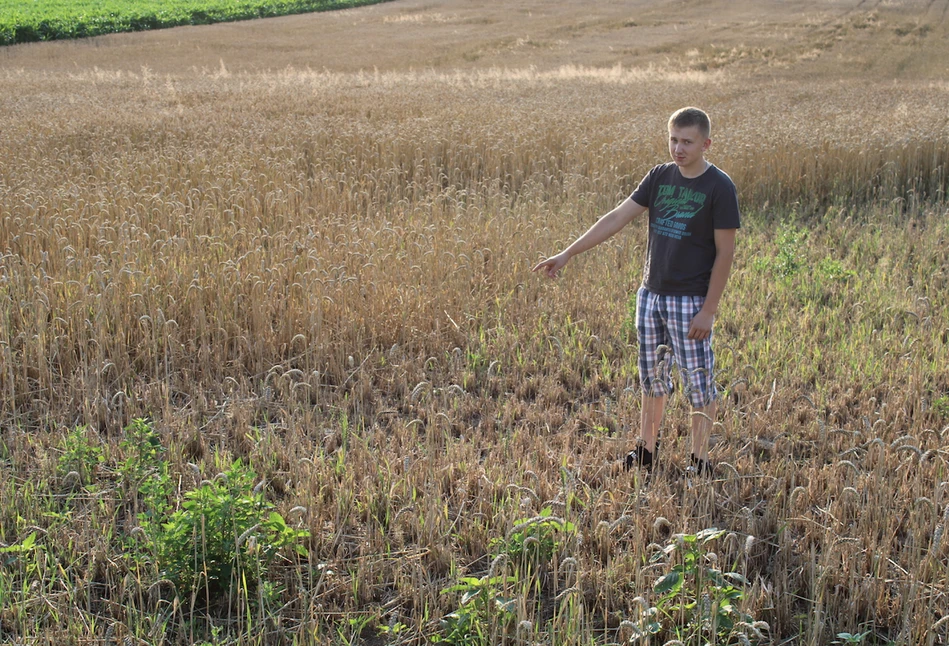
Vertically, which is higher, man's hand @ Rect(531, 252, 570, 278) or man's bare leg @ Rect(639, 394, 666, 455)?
man's hand @ Rect(531, 252, 570, 278)

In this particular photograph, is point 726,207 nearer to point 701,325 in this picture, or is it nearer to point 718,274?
point 718,274

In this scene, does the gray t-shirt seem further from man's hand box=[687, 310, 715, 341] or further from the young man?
man's hand box=[687, 310, 715, 341]

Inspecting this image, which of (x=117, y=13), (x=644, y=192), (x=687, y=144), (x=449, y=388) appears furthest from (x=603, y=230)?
(x=117, y=13)

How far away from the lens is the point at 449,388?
4.79m

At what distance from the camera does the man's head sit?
3.62 metres

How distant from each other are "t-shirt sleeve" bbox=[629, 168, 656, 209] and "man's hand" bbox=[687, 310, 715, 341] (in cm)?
64

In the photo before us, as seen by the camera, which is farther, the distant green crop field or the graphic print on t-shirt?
the distant green crop field

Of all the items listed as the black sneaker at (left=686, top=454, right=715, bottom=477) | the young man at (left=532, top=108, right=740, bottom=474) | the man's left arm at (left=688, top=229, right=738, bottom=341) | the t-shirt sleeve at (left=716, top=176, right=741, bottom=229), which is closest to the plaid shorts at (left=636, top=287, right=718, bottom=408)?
the young man at (left=532, top=108, right=740, bottom=474)

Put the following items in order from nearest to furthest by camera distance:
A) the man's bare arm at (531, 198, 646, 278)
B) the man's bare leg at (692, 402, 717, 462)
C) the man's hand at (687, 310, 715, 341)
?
the man's hand at (687, 310, 715, 341), the man's bare leg at (692, 402, 717, 462), the man's bare arm at (531, 198, 646, 278)

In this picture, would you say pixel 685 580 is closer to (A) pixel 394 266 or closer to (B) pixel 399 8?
(A) pixel 394 266

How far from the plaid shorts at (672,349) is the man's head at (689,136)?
0.64 metres

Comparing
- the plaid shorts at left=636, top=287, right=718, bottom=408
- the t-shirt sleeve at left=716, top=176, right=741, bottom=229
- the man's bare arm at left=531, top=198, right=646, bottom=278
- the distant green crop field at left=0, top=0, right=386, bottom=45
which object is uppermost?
the distant green crop field at left=0, top=0, right=386, bottom=45

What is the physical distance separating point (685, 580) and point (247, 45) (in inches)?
1420

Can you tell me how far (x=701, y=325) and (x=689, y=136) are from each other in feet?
2.76
